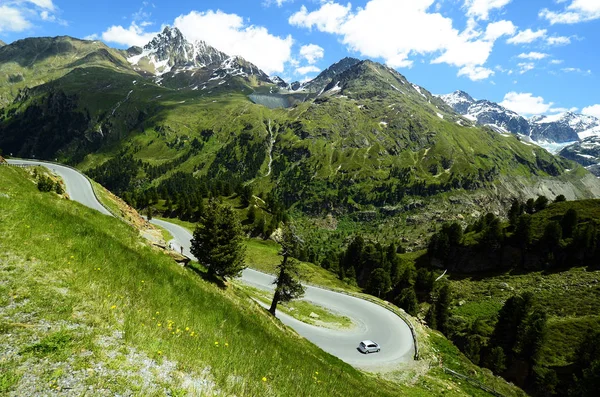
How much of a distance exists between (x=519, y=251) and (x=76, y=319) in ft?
390

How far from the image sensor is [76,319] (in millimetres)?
7762

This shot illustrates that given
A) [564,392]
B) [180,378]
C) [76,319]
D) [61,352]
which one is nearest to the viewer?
[61,352]

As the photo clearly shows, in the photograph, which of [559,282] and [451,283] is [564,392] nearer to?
[559,282]

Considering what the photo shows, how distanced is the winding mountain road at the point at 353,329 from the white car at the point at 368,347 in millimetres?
478

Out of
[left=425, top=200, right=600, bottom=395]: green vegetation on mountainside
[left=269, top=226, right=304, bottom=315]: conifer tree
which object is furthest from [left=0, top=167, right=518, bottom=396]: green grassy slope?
[left=425, top=200, right=600, bottom=395]: green vegetation on mountainside

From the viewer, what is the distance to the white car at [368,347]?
36.9m

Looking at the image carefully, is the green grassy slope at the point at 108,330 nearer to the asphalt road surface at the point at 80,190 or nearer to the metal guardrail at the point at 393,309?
the metal guardrail at the point at 393,309

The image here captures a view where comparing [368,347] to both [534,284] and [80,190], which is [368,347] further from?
[534,284]

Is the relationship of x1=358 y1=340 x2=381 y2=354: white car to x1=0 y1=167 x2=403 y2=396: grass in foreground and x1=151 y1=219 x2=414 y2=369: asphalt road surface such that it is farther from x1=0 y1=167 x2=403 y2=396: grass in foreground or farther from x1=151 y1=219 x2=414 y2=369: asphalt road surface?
→ x1=0 y1=167 x2=403 y2=396: grass in foreground

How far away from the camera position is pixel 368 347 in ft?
121

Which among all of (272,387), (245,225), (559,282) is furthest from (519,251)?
(272,387)

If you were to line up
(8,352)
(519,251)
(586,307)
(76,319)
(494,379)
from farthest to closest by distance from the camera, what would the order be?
(519,251) < (586,307) < (494,379) < (76,319) < (8,352)

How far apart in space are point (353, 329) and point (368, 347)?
19.7ft

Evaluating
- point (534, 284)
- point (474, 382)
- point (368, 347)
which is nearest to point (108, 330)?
point (368, 347)
